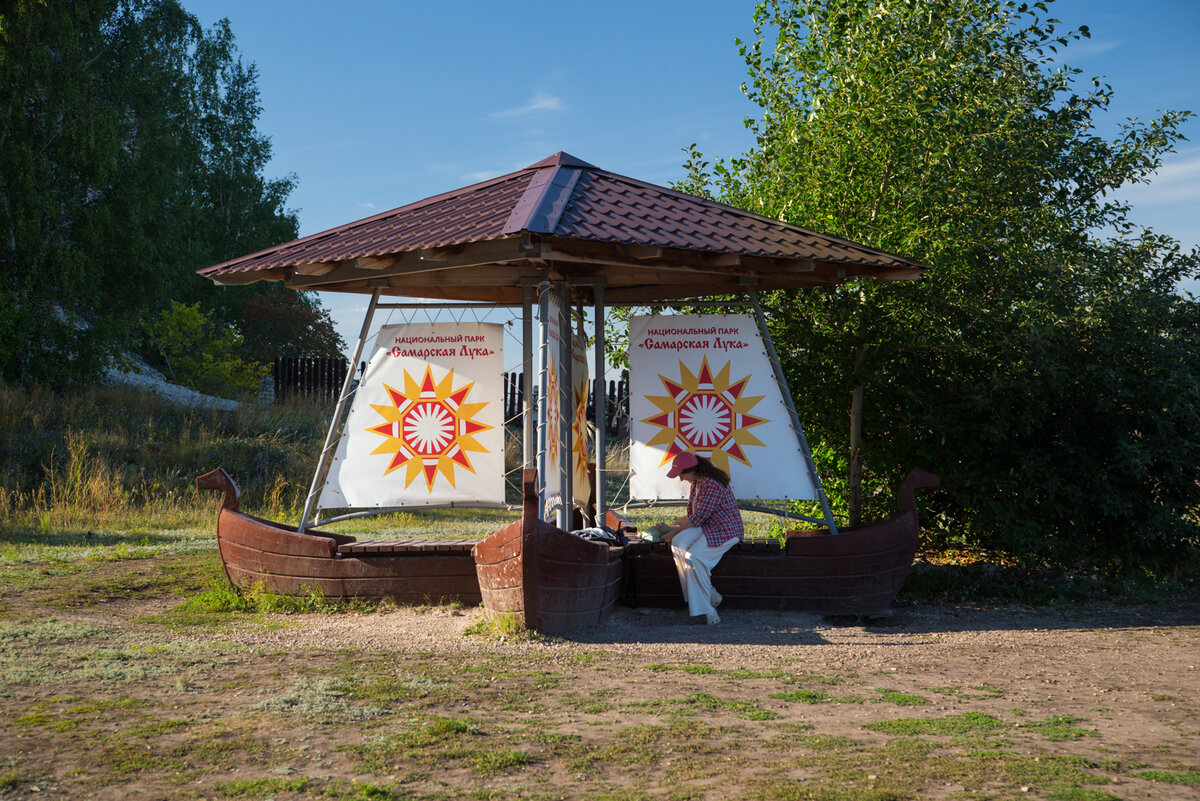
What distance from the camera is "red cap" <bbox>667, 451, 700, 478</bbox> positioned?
861cm

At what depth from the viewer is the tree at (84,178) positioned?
23453mm

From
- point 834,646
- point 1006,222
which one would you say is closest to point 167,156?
point 1006,222

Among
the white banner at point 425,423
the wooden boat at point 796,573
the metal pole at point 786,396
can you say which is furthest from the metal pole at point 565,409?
the metal pole at point 786,396

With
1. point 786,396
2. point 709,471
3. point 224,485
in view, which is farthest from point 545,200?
point 224,485

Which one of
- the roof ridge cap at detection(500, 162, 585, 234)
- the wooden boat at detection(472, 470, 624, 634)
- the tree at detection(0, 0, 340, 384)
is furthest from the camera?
the tree at detection(0, 0, 340, 384)

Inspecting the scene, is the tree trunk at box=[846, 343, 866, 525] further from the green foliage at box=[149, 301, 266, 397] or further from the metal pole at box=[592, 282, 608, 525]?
the green foliage at box=[149, 301, 266, 397]

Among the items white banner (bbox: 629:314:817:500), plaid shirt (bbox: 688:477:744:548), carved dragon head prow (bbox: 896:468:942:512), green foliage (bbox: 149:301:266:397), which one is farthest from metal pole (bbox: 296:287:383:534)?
green foliage (bbox: 149:301:266:397)

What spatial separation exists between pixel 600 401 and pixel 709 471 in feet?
4.72

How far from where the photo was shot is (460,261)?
27.2ft

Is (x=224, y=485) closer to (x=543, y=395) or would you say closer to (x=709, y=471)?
(x=543, y=395)

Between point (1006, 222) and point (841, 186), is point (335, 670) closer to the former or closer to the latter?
point (841, 186)

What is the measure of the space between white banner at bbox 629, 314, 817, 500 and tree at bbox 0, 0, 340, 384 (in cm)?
1702

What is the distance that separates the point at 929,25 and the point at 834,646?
691cm

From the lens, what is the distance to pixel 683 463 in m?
8.62
